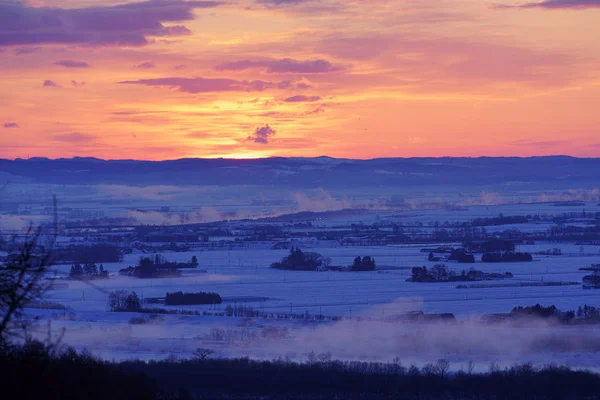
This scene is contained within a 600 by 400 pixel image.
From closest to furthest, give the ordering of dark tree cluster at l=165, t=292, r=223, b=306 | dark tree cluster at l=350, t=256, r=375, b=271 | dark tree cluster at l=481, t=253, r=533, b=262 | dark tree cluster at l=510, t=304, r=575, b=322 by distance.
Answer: dark tree cluster at l=510, t=304, r=575, b=322 < dark tree cluster at l=165, t=292, r=223, b=306 < dark tree cluster at l=350, t=256, r=375, b=271 < dark tree cluster at l=481, t=253, r=533, b=262

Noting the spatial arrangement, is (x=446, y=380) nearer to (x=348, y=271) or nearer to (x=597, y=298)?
(x=597, y=298)

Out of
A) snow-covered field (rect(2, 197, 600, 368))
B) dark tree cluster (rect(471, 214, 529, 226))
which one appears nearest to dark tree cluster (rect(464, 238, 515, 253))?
snow-covered field (rect(2, 197, 600, 368))

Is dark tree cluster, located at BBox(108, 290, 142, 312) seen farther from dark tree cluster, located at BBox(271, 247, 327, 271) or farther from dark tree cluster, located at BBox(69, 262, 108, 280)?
dark tree cluster, located at BBox(271, 247, 327, 271)

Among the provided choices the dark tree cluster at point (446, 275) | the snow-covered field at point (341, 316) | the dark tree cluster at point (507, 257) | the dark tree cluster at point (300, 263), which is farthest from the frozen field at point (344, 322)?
the dark tree cluster at point (507, 257)

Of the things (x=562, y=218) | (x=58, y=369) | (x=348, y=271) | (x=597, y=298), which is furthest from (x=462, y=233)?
(x=58, y=369)

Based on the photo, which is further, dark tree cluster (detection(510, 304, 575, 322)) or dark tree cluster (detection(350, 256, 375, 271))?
dark tree cluster (detection(350, 256, 375, 271))

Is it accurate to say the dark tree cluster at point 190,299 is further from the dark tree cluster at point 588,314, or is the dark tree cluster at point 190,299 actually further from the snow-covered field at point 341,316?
the dark tree cluster at point 588,314
